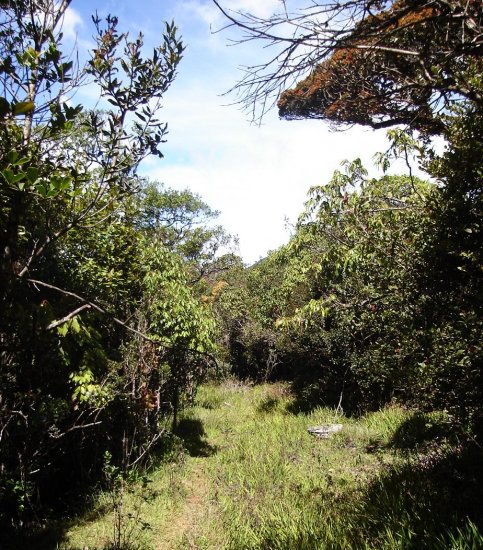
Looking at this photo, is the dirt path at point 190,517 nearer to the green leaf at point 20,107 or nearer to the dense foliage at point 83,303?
the dense foliage at point 83,303

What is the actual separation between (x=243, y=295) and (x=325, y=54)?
53.2 feet

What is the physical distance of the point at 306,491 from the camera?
19.1ft

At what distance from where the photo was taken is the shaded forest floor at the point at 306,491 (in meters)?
3.61

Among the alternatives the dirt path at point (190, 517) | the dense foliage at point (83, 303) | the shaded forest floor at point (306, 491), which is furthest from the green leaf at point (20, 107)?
the dirt path at point (190, 517)

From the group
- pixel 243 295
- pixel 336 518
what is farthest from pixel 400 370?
pixel 243 295

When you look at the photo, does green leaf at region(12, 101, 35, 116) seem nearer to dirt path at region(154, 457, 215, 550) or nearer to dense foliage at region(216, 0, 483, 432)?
dense foliage at region(216, 0, 483, 432)

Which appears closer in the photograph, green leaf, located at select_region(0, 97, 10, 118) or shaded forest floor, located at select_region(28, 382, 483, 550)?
green leaf, located at select_region(0, 97, 10, 118)

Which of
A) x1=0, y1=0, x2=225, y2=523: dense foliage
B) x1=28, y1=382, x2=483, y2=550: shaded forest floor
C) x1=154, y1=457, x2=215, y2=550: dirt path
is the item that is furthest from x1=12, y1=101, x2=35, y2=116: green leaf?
x1=154, y1=457, x2=215, y2=550: dirt path

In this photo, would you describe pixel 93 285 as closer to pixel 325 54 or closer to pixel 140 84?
pixel 140 84

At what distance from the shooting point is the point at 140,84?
98.6 inches

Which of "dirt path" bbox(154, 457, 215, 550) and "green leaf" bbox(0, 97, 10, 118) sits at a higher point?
"green leaf" bbox(0, 97, 10, 118)

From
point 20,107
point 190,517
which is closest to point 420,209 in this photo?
point 20,107

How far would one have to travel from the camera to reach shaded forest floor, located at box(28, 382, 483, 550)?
3609 mm

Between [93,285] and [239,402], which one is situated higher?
[93,285]
